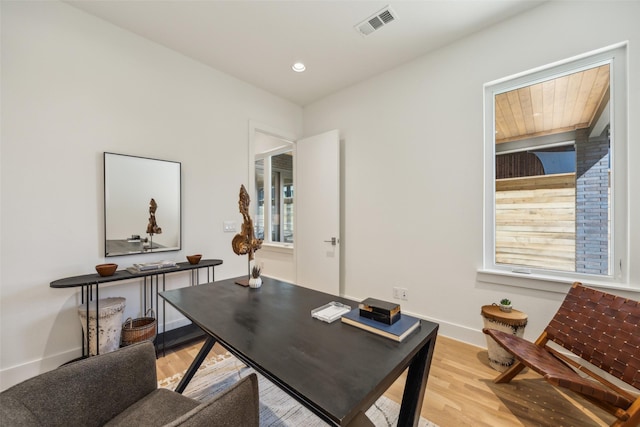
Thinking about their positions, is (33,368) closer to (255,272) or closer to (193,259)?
(193,259)

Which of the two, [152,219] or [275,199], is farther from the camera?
[275,199]

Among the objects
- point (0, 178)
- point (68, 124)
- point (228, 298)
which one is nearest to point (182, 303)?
point (228, 298)

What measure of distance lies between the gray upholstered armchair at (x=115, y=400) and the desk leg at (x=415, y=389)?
0.63 meters

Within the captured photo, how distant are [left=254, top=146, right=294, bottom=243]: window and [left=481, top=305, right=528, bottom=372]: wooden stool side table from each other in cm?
334

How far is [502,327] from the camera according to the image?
2051mm

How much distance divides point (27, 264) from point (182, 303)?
142 cm

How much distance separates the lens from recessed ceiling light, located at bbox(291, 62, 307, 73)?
2.97 meters

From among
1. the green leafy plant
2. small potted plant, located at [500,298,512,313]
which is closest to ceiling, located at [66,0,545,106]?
the green leafy plant

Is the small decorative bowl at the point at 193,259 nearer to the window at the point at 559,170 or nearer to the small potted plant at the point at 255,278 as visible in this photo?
the small potted plant at the point at 255,278

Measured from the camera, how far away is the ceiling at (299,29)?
2.14m

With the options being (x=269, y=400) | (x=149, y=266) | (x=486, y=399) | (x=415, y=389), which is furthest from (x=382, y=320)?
(x=149, y=266)

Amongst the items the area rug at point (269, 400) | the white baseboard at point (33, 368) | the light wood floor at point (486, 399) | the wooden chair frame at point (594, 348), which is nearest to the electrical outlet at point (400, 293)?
the light wood floor at point (486, 399)

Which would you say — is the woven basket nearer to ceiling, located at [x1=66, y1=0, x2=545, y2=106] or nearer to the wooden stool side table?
ceiling, located at [x1=66, y1=0, x2=545, y2=106]

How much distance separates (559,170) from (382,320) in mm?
2135
